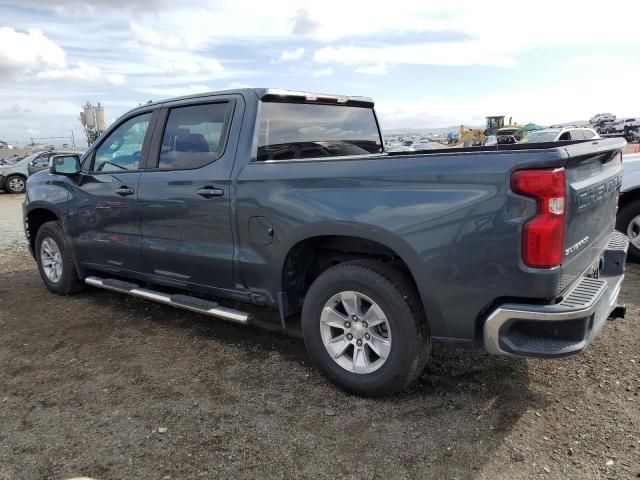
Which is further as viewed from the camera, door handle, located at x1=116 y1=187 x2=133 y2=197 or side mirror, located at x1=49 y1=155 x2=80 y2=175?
side mirror, located at x1=49 y1=155 x2=80 y2=175

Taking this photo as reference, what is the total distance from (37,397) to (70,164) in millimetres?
2412

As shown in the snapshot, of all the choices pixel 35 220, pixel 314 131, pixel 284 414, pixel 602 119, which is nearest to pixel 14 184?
pixel 35 220

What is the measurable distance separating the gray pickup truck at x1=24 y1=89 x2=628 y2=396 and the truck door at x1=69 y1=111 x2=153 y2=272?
0.02 metres

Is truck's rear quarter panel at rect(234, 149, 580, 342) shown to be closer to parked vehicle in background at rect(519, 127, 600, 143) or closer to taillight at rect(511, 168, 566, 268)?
taillight at rect(511, 168, 566, 268)

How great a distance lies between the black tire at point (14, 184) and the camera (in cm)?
1948

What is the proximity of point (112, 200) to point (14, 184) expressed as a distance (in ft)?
58.5

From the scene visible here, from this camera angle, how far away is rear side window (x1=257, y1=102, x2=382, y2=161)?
3.88 metres

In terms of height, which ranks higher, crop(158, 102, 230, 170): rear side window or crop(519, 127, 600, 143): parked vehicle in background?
crop(158, 102, 230, 170): rear side window

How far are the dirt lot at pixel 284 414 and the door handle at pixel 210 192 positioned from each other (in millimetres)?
1226

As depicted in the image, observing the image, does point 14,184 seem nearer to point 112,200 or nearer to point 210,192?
point 112,200

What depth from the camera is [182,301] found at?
4152 millimetres

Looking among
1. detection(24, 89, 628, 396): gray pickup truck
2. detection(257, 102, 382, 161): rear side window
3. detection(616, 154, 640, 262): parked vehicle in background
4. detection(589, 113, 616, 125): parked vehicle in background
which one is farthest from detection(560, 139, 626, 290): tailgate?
detection(589, 113, 616, 125): parked vehicle in background

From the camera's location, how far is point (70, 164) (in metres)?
5.02

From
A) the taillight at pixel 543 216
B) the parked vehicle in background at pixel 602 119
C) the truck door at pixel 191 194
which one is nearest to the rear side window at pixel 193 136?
the truck door at pixel 191 194
